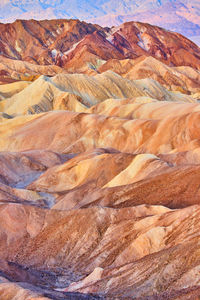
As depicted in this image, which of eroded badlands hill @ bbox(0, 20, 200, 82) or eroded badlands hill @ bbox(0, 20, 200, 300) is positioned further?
eroded badlands hill @ bbox(0, 20, 200, 82)

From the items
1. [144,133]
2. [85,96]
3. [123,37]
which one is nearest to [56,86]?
[85,96]

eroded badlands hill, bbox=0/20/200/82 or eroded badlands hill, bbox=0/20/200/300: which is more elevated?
eroded badlands hill, bbox=0/20/200/300

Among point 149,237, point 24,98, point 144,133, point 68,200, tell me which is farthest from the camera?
point 24,98

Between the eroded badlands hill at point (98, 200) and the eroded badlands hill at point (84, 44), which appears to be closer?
the eroded badlands hill at point (98, 200)

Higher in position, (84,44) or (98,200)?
(98,200)

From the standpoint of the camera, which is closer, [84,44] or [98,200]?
[98,200]

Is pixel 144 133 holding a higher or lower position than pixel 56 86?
higher

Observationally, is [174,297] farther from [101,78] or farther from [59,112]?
[101,78]

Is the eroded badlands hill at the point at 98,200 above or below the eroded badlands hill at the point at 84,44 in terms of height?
above
